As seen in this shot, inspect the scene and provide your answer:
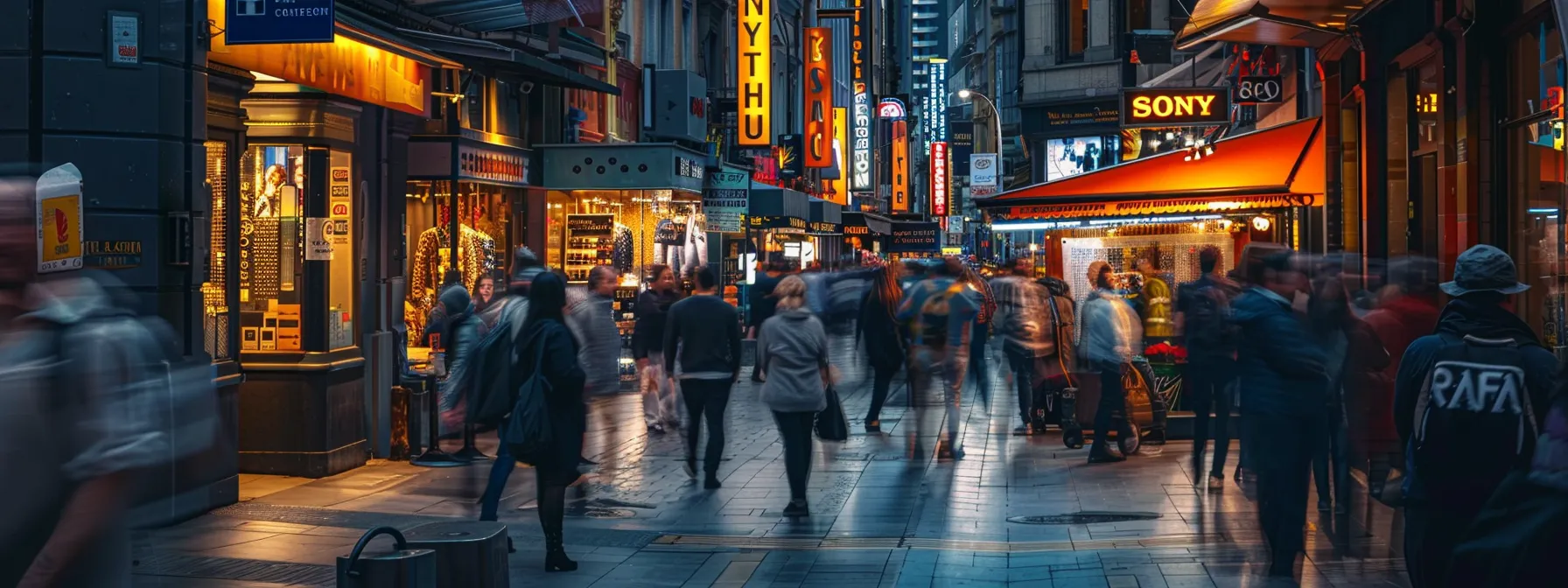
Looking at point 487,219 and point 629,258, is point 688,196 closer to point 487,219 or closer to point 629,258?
point 629,258

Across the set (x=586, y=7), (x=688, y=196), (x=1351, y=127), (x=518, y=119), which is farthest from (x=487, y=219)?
(x=1351, y=127)

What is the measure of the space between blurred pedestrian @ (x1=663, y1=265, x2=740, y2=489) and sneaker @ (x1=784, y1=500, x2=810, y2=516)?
1.48 metres

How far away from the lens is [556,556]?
9258mm

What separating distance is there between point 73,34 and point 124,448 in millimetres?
7129

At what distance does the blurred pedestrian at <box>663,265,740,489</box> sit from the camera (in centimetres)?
1295

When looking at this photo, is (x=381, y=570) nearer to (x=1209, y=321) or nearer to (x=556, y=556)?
(x=556, y=556)

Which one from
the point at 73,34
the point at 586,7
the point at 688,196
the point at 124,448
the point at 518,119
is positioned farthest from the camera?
the point at 688,196

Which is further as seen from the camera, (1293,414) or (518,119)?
(518,119)

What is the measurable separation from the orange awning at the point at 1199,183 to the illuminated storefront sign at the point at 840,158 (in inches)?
1084

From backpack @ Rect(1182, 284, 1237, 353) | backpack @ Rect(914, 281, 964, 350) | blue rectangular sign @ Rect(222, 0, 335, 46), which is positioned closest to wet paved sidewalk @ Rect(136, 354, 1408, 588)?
backpack @ Rect(914, 281, 964, 350)

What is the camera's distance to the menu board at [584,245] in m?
22.8

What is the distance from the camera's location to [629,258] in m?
23.5

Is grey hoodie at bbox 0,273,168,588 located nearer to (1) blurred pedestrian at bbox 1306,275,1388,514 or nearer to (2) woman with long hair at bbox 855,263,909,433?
(1) blurred pedestrian at bbox 1306,275,1388,514

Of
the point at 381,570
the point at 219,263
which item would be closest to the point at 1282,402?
Answer: the point at 381,570
